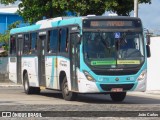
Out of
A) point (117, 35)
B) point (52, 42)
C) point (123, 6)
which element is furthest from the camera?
point (123, 6)

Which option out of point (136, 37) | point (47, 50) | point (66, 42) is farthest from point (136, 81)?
point (47, 50)

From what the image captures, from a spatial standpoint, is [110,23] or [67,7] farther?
[67,7]

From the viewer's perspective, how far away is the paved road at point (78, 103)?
13.6 meters

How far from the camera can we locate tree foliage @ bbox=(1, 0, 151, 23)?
35.2m

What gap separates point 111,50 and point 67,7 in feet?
47.6

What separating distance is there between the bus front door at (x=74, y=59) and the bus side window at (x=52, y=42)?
168 centimetres

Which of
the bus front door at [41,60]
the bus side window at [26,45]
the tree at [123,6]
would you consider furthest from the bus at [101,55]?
the tree at [123,6]

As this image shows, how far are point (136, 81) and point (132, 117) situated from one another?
946cm

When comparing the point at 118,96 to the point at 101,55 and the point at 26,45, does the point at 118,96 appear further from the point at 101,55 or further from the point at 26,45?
the point at 26,45

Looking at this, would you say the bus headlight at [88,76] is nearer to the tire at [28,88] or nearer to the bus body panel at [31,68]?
the bus body panel at [31,68]

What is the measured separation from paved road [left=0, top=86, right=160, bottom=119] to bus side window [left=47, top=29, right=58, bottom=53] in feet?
6.71

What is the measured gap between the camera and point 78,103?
2188cm

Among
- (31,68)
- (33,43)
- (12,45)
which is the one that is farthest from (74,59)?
(12,45)

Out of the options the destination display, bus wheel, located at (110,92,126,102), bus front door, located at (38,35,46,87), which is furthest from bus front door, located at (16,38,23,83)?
the destination display
